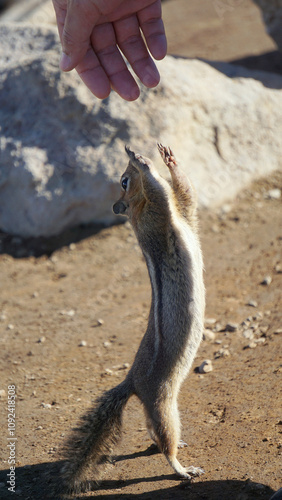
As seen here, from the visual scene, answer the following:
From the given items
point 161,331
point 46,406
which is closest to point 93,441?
point 161,331

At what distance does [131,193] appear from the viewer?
3.83 m

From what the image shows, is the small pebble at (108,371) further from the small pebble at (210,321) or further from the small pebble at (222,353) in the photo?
the small pebble at (210,321)

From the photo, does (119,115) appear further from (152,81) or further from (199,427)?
(199,427)

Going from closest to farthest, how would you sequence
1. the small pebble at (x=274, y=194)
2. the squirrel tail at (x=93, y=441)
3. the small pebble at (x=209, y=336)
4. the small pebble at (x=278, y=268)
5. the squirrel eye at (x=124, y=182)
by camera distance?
the squirrel tail at (x=93, y=441) < the squirrel eye at (x=124, y=182) < the small pebble at (x=209, y=336) < the small pebble at (x=278, y=268) < the small pebble at (x=274, y=194)

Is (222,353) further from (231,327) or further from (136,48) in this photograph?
(136,48)

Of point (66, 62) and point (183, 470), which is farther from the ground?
point (66, 62)

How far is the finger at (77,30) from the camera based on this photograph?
3.19 meters

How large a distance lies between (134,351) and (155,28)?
7.86 feet

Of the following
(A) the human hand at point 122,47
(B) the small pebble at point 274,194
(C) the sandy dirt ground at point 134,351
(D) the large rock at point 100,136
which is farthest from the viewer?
(B) the small pebble at point 274,194

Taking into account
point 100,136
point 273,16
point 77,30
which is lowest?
point 100,136

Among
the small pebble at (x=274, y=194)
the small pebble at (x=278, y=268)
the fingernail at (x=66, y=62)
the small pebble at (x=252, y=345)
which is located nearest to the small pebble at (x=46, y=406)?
the small pebble at (x=252, y=345)

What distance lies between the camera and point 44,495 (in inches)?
124

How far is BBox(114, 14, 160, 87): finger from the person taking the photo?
3.60m

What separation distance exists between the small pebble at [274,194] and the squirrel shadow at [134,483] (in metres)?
3.78
